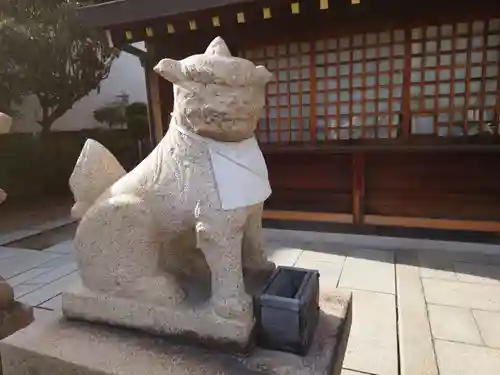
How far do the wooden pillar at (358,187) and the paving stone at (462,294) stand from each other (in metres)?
1.49

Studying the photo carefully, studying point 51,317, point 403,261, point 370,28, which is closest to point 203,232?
point 51,317

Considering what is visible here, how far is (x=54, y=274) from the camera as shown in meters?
3.71

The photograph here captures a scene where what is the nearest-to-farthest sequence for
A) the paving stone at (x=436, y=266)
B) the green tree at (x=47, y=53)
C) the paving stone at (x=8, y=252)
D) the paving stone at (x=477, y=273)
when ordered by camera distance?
the paving stone at (x=477, y=273) < the paving stone at (x=436, y=266) < the paving stone at (x=8, y=252) < the green tree at (x=47, y=53)

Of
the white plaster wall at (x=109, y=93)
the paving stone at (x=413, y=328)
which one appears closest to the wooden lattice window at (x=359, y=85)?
the paving stone at (x=413, y=328)

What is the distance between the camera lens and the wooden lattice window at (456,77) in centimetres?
383

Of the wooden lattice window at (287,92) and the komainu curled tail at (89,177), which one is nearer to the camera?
the komainu curled tail at (89,177)

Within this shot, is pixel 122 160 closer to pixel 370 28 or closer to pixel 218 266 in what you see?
pixel 370 28

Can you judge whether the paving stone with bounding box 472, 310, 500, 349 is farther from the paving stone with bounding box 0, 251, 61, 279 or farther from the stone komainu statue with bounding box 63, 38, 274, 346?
the paving stone with bounding box 0, 251, 61, 279

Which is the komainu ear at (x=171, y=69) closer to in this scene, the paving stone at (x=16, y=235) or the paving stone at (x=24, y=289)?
the paving stone at (x=24, y=289)

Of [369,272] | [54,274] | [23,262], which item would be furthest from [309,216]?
[23,262]

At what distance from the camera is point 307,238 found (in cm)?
458

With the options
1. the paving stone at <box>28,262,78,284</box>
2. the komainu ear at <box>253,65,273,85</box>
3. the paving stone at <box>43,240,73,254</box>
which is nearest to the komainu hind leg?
the komainu ear at <box>253,65,273,85</box>

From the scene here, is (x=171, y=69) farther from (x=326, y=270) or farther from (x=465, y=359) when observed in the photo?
(x=326, y=270)

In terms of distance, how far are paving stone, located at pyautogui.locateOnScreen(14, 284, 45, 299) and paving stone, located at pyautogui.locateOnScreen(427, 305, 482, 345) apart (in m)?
3.30
